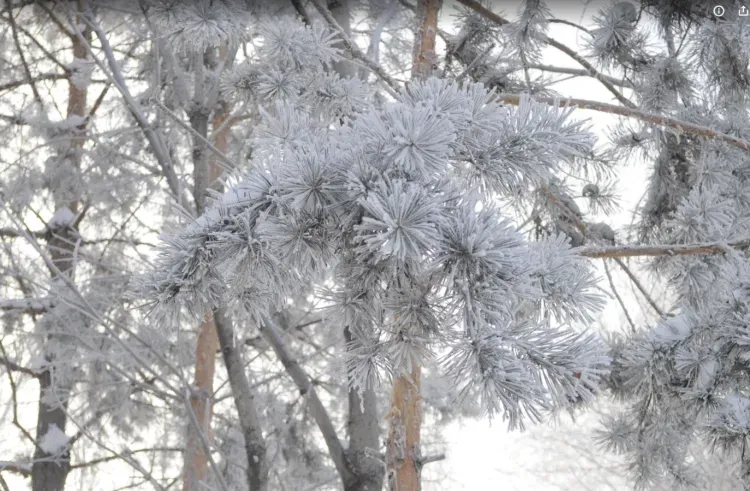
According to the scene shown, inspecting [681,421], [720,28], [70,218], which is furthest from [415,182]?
[70,218]

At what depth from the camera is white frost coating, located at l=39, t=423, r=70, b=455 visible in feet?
14.4

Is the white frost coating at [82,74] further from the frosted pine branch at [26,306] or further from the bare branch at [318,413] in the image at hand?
the bare branch at [318,413]

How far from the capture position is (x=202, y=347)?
4.14m

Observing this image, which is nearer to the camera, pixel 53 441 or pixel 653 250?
pixel 653 250

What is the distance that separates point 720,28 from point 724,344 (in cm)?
117

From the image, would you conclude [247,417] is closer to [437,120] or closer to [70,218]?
[437,120]

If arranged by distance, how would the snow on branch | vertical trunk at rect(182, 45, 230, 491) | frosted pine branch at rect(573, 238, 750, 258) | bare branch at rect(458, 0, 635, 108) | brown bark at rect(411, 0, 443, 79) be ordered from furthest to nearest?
the snow on branch
vertical trunk at rect(182, 45, 230, 491)
bare branch at rect(458, 0, 635, 108)
brown bark at rect(411, 0, 443, 79)
frosted pine branch at rect(573, 238, 750, 258)

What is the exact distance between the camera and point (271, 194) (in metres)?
0.85

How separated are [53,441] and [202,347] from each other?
4.16 ft

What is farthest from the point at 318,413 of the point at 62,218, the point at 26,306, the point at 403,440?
the point at 62,218

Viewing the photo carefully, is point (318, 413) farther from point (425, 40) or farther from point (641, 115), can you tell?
point (641, 115)

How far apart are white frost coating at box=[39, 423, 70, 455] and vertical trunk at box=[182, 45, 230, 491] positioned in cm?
107

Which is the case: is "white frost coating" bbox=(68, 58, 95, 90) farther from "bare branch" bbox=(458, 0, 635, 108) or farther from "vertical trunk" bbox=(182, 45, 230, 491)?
"bare branch" bbox=(458, 0, 635, 108)

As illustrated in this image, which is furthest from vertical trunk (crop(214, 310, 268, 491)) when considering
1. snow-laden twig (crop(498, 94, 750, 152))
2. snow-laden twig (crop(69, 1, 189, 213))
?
snow-laden twig (crop(498, 94, 750, 152))
